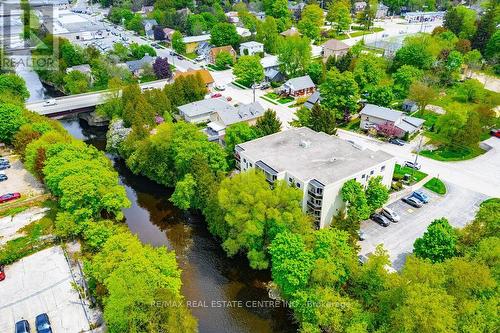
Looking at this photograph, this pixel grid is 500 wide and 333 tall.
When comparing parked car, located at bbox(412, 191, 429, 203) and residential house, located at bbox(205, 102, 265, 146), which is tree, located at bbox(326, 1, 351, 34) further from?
parked car, located at bbox(412, 191, 429, 203)

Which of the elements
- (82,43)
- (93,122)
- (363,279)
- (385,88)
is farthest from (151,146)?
(82,43)

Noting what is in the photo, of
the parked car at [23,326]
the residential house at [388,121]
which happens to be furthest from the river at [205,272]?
the residential house at [388,121]

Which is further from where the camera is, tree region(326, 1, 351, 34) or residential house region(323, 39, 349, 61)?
tree region(326, 1, 351, 34)

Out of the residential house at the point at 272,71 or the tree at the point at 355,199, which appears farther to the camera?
the residential house at the point at 272,71

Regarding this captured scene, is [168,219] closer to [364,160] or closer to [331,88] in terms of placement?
[364,160]

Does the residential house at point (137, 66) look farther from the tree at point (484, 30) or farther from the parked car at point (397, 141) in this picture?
the tree at point (484, 30)

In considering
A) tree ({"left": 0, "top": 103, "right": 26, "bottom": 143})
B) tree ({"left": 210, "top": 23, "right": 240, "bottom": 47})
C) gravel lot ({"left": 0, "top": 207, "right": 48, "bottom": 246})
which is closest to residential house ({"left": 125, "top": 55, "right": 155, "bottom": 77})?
tree ({"left": 210, "top": 23, "right": 240, "bottom": 47})
